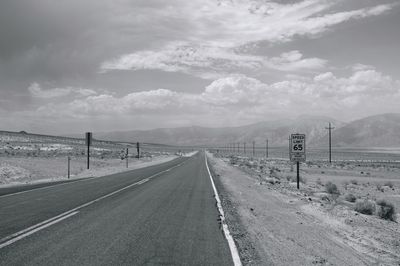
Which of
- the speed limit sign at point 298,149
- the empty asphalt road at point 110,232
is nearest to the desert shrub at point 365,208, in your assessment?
the empty asphalt road at point 110,232

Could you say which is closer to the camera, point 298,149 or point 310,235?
point 310,235

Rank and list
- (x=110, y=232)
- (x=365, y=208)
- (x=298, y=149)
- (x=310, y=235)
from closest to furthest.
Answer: (x=110, y=232), (x=310, y=235), (x=365, y=208), (x=298, y=149)

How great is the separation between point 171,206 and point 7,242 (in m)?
6.20

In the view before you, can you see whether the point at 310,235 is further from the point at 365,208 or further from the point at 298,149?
the point at 298,149

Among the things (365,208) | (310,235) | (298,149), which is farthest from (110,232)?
(298,149)

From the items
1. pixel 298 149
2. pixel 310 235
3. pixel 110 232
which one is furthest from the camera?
A: pixel 298 149

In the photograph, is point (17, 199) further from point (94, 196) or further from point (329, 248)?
point (329, 248)

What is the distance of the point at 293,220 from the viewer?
38.8 ft

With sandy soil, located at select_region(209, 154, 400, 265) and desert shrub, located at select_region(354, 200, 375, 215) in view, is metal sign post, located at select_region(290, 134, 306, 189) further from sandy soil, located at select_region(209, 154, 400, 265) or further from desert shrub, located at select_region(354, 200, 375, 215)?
desert shrub, located at select_region(354, 200, 375, 215)

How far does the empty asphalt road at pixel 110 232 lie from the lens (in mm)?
6595

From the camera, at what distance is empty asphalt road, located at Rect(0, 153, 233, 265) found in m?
6.59

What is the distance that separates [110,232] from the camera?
859 cm

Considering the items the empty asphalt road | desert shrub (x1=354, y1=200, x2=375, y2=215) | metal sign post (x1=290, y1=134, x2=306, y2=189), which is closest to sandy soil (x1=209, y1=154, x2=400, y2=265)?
desert shrub (x1=354, y1=200, x2=375, y2=215)

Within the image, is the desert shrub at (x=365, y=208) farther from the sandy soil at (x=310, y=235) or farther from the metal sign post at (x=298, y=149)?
the metal sign post at (x=298, y=149)
